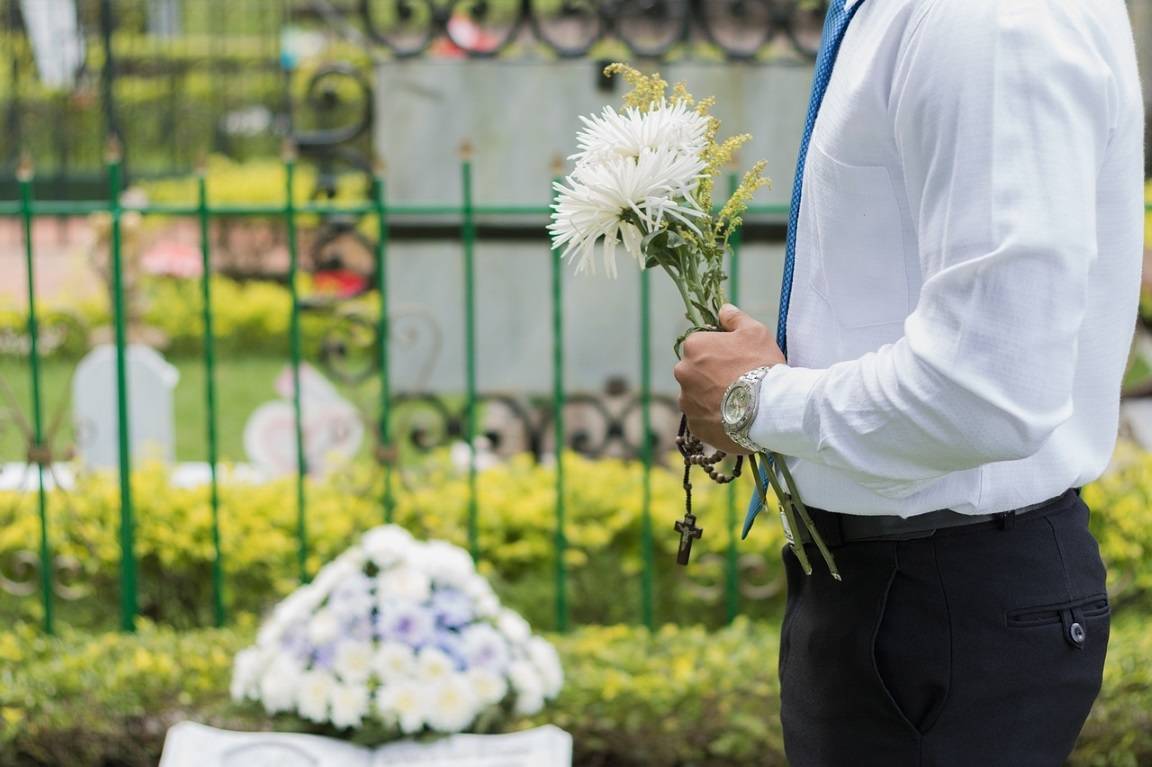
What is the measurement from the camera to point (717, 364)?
1453 mm

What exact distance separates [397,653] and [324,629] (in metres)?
0.14

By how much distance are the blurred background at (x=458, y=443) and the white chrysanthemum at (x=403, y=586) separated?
371 millimetres

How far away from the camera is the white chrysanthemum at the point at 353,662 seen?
2736 millimetres

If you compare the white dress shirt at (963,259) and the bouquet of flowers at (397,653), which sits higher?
the white dress shirt at (963,259)

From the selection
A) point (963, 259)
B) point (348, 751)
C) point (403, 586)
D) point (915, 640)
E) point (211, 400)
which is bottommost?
point (348, 751)

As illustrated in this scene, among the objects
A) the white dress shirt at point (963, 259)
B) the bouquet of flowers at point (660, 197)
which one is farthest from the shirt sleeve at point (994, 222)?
the bouquet of flowers at point (660, 197)

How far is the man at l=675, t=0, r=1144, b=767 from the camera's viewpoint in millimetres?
1231

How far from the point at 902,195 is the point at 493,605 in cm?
171

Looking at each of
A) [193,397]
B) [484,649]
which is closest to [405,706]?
[484,649]

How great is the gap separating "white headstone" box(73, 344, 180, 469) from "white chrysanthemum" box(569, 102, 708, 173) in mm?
3525

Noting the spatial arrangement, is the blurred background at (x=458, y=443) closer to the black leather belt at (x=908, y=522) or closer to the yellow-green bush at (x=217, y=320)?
the yellow-green bush at (x=217, y=320)

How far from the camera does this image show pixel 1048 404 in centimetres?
126

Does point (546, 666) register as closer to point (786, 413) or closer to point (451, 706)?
point (451, 706)

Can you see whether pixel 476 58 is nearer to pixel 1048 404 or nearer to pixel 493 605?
pixel 493 605
